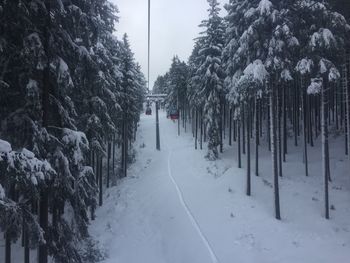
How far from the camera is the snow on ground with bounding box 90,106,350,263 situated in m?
20.4

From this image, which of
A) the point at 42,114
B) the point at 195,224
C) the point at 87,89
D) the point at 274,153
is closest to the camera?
the point at 42,114

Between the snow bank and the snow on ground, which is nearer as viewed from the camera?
the snow on ground

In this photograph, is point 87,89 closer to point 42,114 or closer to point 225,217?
point 42,114

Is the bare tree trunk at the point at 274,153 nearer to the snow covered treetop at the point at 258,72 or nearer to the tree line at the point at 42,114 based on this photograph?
the snow covered treetop at the point at 258,72

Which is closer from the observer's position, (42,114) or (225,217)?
(42,114)

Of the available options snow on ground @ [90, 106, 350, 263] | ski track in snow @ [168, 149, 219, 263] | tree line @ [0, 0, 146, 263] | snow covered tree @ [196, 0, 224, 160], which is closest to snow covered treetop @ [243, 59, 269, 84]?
snow on ground @ [90, 106, 350, 263]

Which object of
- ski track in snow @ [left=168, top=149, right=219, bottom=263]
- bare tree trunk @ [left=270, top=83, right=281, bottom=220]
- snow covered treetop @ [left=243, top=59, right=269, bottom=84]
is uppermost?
snow covered treetop @ [left=243, top=59, right=269, bottom=84]

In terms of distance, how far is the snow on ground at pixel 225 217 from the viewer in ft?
67.0

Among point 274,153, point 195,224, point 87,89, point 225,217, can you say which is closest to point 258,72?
point 274,153

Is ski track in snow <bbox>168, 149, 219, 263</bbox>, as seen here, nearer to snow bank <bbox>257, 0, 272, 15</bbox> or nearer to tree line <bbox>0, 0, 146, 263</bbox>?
tree line <bbox>0, 0, 146, 263</bbox>

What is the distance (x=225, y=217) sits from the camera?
2500 centimetres

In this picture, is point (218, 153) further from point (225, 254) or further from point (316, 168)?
point (225, 254)

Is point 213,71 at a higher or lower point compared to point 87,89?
higher

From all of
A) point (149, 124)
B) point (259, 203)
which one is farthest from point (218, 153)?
point (149, 124)
